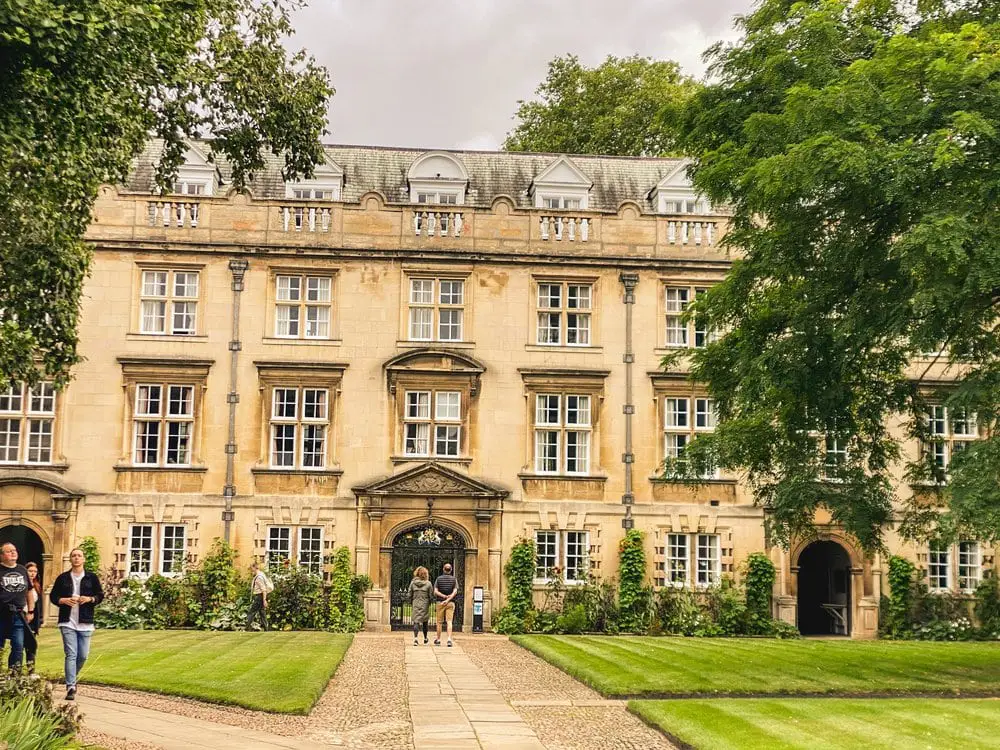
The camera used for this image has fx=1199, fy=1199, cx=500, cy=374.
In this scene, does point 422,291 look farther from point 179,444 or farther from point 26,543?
point 26,543

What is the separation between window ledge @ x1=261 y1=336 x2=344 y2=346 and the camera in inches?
1167

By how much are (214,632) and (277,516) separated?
3635 mm

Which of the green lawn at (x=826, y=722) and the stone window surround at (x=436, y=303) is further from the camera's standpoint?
the stone window surround at (x=436, y=303)

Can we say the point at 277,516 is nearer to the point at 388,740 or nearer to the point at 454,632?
the point at 454,632

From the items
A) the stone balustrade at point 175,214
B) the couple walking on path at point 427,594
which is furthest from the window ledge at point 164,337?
the couple walking on path at point 427,594

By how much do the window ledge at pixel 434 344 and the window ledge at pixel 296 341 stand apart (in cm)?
150

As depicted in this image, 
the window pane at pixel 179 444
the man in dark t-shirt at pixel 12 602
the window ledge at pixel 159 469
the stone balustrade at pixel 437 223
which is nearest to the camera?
the man in dark t-shirt at pixel 12 602

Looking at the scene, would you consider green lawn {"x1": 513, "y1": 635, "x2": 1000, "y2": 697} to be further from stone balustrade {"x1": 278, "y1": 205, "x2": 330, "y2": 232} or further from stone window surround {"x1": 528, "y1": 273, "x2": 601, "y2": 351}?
stone balustrade {"x1": 278, "y1": 205, "x2": 330, "y2": 232}

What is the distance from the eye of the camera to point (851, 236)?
57.9 feet

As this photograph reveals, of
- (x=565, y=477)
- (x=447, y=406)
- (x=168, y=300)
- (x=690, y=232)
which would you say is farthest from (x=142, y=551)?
(x=690, y=232)

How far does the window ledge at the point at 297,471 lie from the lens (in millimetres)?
29141

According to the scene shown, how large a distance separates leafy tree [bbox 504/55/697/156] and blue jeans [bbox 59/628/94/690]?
104ft

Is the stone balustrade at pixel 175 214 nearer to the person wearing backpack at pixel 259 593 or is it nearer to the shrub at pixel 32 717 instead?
the person wearing backpack at pixel 259 593

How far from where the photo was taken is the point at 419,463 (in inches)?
1156
